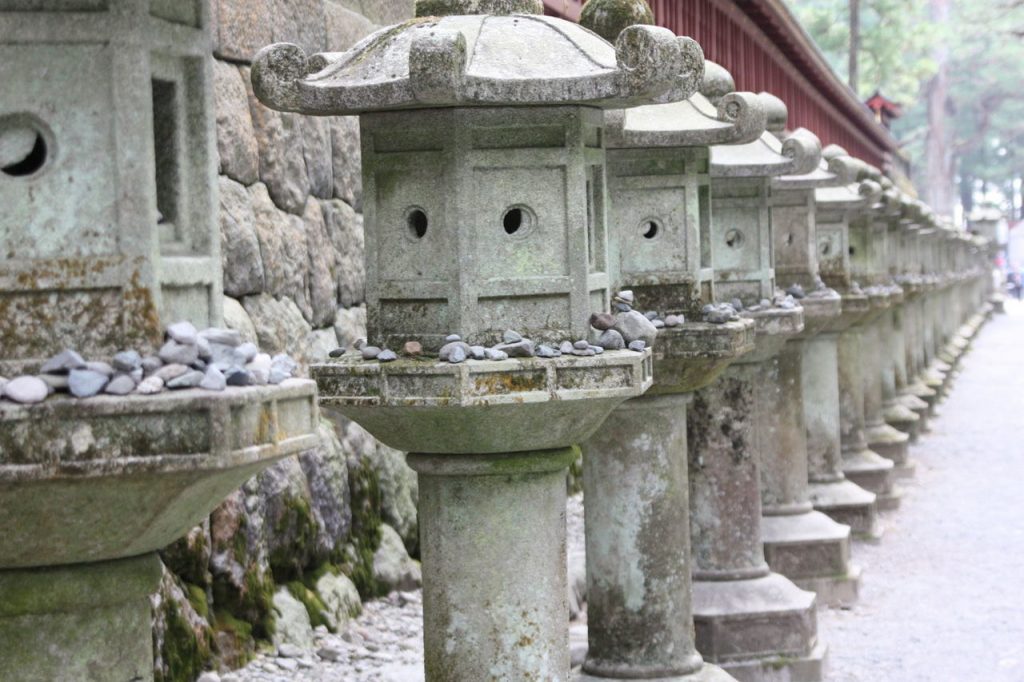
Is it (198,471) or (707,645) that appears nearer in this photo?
(198,471)

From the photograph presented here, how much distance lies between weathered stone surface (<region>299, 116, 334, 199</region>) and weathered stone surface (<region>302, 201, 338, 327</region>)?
0.11m

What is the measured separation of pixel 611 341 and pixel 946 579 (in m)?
7.37

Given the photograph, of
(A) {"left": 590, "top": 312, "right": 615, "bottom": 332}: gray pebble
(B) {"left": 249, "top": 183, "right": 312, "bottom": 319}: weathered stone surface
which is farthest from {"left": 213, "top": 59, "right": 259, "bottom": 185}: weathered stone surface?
(A) {"left": 590, "top": 312, "right": 615, "bottom": 332}: gray pebble

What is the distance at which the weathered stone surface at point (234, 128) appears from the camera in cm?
806

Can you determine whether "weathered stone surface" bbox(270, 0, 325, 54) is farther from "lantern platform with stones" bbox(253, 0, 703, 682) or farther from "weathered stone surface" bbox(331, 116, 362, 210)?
"lantern platform with stones" bbox(253, 0, 703, 682)

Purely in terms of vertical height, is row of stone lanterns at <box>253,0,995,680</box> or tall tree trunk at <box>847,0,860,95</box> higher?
tall tree trunk at <box>847,0,860,95</box>

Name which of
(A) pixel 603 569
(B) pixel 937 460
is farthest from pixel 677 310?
(B) pixel 937 460

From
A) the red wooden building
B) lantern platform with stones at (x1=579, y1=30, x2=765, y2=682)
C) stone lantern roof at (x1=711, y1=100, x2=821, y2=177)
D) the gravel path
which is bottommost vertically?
the gravel path

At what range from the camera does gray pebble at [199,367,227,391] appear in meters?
3.72

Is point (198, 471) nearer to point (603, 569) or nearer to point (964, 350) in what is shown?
point (603, 569)

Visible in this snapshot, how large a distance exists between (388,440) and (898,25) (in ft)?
132

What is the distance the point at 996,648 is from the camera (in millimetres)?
10164

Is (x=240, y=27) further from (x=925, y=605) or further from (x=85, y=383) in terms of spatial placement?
(x=925, y=605)

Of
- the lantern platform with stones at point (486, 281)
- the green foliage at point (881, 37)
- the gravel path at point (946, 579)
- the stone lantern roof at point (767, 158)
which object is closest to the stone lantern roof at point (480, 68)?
the lantern platform with stones at point (486, 281)
